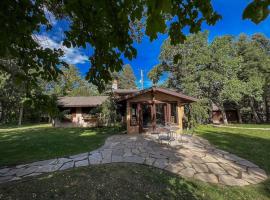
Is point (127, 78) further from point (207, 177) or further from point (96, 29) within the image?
point (96, 29)

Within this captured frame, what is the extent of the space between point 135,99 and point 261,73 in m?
19.4

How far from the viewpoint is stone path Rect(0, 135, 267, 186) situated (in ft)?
17.5

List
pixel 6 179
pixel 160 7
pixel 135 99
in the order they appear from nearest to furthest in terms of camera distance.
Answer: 1. pixel 160 7
2. pixel 6 179
3. pixel 135 99

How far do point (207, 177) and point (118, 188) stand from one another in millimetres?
2641

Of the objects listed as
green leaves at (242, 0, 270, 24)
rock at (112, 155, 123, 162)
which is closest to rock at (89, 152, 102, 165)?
rock at (112, 155, 123, 162)

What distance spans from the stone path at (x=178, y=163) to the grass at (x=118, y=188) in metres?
0.50

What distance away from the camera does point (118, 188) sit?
4273 millimetres

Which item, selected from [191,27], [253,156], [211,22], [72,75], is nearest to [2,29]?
[191,27]

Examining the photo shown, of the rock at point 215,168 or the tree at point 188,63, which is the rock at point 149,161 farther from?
the tree at point 188,63

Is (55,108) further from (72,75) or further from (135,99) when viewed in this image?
(72,75)

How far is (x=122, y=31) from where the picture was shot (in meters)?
2.34

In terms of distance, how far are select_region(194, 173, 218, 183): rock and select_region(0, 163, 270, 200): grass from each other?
0.31m

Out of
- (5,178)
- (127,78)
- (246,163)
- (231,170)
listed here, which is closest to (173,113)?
(246,163)

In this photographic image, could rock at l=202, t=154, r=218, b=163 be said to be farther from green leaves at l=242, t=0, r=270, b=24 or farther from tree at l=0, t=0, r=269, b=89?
A: green leaves at l=242, t=0, r=270, b=24
